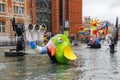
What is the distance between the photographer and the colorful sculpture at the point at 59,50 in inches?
800

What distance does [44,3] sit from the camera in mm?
88562

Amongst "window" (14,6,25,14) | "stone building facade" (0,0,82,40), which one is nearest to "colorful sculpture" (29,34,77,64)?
"stone building facade" (0,0,82,40)

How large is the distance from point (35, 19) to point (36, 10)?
14.7 feet

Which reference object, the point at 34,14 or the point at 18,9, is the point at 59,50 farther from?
the point at 34,14

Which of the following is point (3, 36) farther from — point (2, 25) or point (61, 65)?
point (61, 65)

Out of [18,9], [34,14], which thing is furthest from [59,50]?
[34,14]

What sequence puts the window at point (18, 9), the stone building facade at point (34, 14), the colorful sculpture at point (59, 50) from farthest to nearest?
1. the window at point (18, 9)
2. the stone building facade at point (34, 14)
3. the colorful sculpture at point (59, 50)

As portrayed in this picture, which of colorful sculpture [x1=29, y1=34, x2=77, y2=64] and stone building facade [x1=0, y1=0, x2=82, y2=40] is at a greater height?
stone building facade [x1=0, y1=0, x2=82, y2=40]

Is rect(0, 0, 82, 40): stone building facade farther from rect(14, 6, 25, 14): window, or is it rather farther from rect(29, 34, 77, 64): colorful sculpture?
rect(29, 34, 77, 64): colorful sculpture

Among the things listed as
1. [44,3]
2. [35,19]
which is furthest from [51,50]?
[44,3]

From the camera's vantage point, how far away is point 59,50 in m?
20.5

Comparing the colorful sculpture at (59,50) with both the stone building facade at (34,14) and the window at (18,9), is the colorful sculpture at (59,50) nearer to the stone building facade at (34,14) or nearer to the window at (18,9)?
the stone building facade at (34,14)

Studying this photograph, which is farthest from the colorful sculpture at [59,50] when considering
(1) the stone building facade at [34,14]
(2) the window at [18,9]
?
(2) the window at [18,9]

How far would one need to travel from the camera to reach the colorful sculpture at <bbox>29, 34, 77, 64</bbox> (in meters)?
20.3
